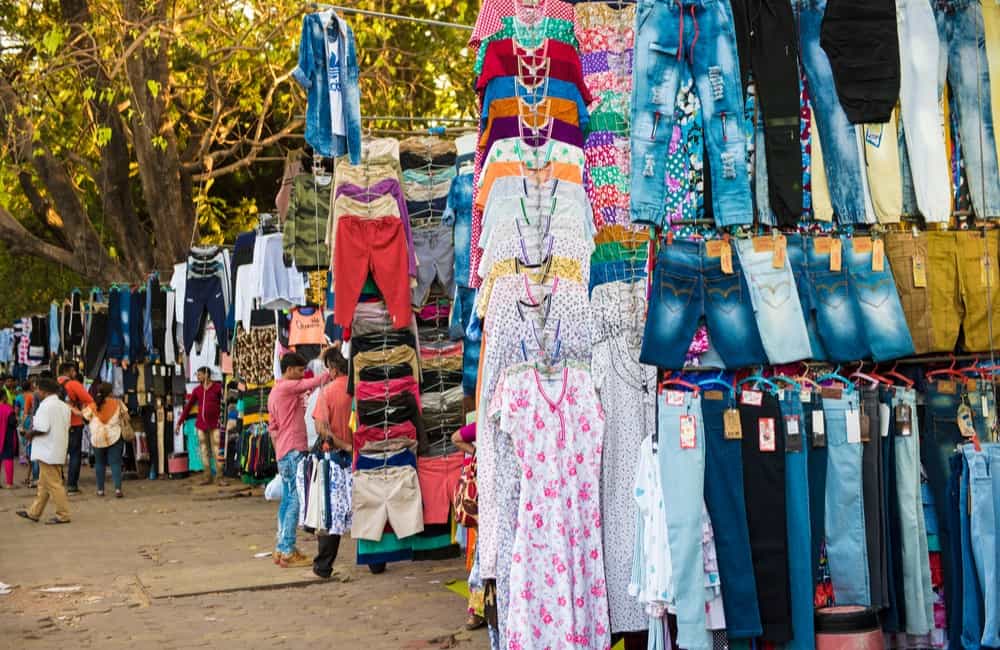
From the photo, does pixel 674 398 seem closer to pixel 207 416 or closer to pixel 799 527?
pixel 799 527

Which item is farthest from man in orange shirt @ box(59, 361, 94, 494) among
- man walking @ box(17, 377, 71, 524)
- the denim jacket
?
the denim jacket

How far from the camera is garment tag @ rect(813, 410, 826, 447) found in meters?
6.38

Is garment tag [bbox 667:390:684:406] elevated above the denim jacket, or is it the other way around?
the denim jacket

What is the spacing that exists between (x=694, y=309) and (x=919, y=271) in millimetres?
1306

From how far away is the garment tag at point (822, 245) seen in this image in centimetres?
663

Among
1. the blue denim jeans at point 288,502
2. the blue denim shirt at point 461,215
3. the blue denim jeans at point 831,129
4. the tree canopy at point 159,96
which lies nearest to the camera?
the blue denim jeans at point 831,129

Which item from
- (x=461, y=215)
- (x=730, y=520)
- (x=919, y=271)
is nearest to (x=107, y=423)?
(x=461, y=215)

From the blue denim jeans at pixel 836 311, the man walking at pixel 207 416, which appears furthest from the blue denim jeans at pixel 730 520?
the man walking at pixel 207 416

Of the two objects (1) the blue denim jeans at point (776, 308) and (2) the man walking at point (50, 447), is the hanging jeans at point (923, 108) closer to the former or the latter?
(1) the blue denim jeans at point (776, 308)

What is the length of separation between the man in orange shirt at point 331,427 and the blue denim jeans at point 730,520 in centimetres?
509

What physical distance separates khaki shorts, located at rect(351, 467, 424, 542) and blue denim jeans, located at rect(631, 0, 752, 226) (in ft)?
15.6

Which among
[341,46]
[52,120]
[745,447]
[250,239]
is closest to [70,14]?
[52,120]

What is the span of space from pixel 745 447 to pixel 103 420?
13265 millimetres

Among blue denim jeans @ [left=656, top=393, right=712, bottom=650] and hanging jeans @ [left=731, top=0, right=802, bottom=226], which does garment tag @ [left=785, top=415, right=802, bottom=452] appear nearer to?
blue denim jeans @ [left=656, top=393, right=712, bottom=650]
